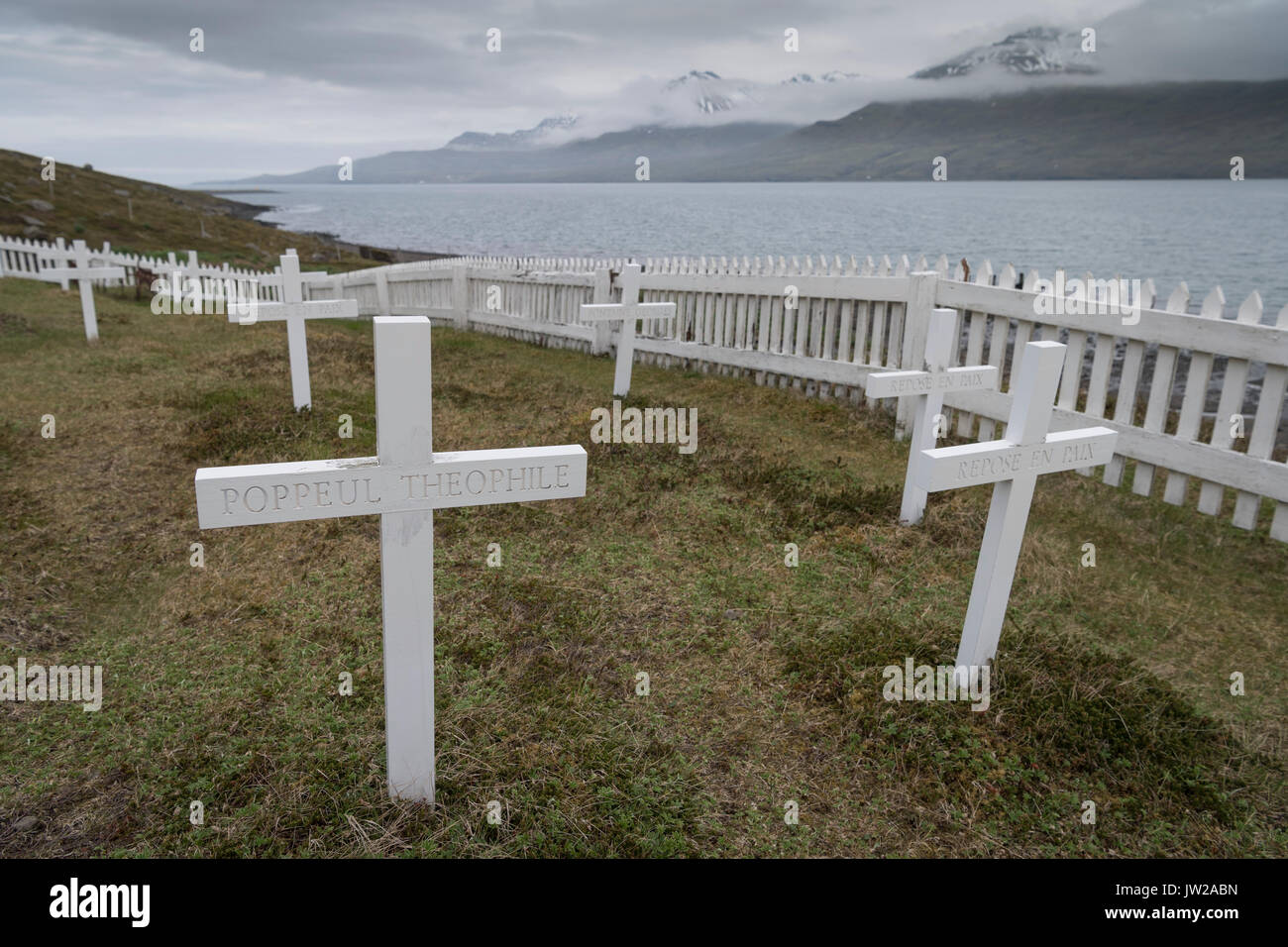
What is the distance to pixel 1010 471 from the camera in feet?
12.1

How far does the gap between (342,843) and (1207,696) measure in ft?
13.7

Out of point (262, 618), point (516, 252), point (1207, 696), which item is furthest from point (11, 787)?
point (516, 252)

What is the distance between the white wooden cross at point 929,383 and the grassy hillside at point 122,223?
2745cm

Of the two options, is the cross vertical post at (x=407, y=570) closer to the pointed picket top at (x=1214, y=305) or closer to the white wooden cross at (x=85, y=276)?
the pointed picket top at (x=1214, y=305)

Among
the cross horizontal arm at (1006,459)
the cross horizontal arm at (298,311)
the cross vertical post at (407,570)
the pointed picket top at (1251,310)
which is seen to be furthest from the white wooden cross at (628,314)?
the cross vertical post at (407,570)

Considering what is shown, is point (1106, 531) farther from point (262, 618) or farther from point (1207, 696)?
point (262, 618)

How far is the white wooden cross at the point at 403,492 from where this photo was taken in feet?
8.41

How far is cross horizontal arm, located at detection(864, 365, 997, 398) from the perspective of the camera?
16.9 feet

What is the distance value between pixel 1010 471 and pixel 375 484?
288 cm

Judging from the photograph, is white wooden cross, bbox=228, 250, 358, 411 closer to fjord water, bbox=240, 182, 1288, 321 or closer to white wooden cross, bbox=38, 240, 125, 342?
white wooden cross, bbox=38, 240, 125, 342

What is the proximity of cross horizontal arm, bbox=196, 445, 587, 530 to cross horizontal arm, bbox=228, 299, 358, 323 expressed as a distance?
5577 millimetres

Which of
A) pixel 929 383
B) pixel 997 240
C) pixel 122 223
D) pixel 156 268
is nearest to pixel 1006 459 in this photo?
pixel 929 383

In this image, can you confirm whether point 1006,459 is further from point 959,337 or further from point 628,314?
point 628,314

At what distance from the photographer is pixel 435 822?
2896 millimetres
